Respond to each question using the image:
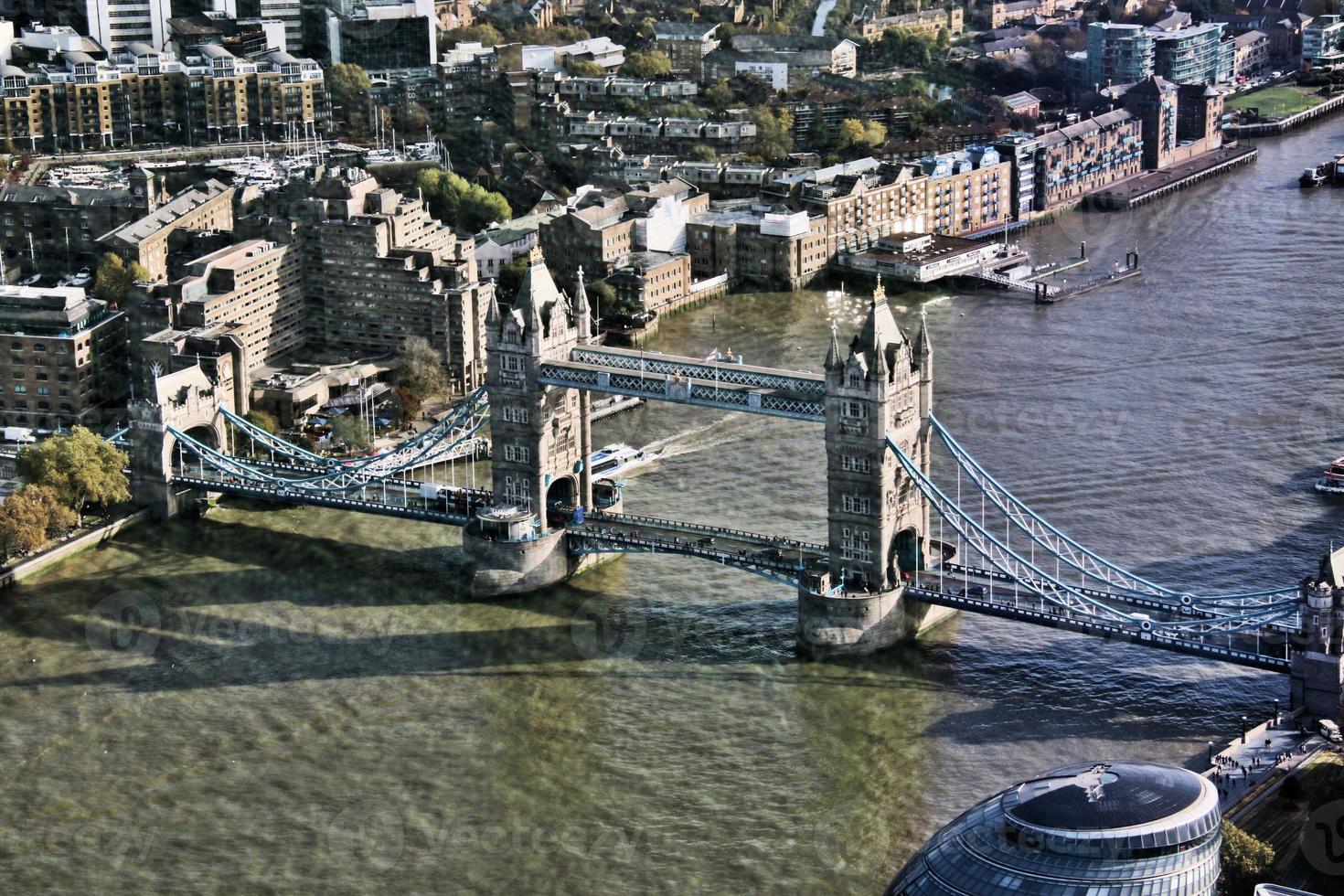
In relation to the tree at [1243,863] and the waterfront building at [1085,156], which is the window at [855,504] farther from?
the waterfront building at [1085,156]

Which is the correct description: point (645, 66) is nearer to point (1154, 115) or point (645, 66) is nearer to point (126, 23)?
point (126, 23)

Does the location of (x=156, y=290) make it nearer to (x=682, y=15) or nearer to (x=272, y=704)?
(x=272, y=704)

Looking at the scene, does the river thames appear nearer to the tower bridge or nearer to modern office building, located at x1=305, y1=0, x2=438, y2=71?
the tower bridge

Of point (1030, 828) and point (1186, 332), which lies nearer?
point (1030, 828)

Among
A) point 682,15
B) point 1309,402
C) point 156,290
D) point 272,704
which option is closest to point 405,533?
point 272,704

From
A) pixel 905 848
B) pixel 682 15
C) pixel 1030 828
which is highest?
pixel 682 15

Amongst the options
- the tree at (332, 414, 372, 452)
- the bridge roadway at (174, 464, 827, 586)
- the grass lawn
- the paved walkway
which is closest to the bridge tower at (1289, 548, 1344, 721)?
the paved walkway
